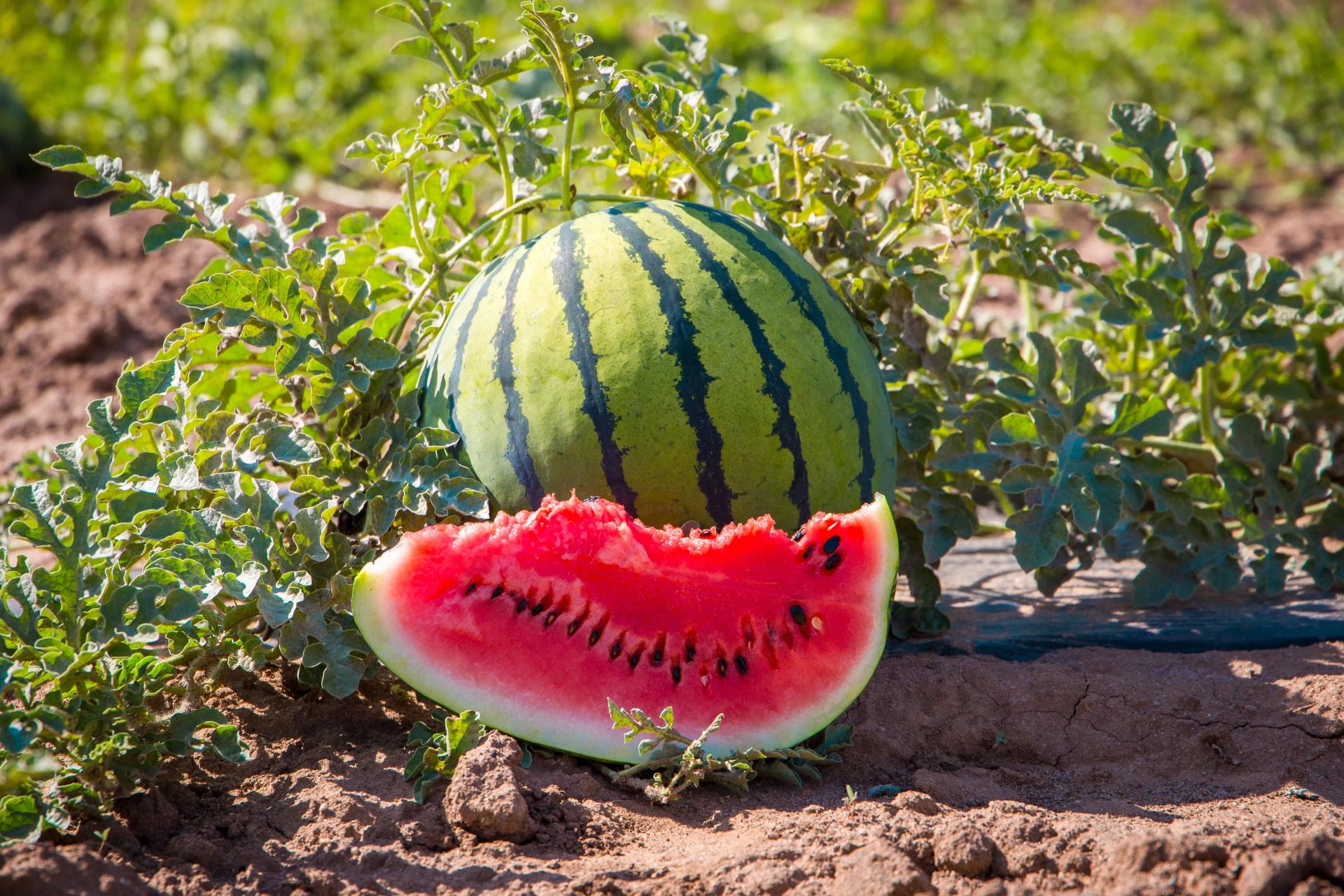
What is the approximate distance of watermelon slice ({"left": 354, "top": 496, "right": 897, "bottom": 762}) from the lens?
6.82 ft

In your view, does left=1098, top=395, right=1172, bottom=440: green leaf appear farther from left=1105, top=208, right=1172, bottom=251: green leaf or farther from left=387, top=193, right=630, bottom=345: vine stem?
left=387, top=193, right=630, bottom=345: vine stem

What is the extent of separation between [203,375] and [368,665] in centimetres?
76

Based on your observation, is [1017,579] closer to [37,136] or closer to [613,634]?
[613,634]

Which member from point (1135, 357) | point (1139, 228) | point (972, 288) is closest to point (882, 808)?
point (972, 288)

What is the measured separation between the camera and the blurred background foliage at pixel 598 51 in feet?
19.4

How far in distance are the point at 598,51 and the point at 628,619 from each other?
550cm

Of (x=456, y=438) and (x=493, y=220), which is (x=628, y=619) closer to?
(x=456, y=438)

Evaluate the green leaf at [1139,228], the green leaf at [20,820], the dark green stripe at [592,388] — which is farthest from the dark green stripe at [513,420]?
the green leaf at [1139,228]

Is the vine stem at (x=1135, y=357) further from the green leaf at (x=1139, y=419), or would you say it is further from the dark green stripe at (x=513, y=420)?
the dark green stripe at (x=513, y=420)

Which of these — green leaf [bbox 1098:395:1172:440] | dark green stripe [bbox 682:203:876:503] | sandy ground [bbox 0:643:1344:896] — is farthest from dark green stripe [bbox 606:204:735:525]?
green leaf [bbox 1098:395:1172:440]

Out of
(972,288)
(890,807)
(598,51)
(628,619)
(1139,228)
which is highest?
(598,51)

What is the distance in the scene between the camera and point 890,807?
190 centimetres

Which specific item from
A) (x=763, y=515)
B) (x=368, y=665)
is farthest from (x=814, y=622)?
(x=368, y=665)

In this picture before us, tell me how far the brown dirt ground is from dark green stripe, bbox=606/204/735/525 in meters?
0.51
